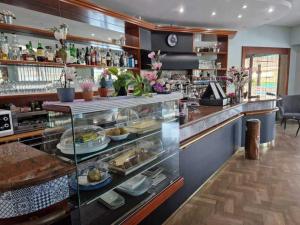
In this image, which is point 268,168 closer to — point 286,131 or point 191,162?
point 191,162

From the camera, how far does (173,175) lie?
2.19 m

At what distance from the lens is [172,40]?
5391 mm

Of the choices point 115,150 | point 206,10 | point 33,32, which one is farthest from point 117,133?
point 206,10

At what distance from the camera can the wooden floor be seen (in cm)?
228

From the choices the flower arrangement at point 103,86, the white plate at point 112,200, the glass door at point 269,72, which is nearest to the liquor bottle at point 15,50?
the flower arrangement at point 103,86

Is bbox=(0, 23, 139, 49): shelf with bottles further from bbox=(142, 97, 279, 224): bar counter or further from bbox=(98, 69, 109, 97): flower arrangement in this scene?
bbox=(142, 97, 279, 224): bar counter

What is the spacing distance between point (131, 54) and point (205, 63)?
2483mm

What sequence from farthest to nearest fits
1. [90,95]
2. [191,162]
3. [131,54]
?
[131,54] → [191,162] → [90,95]

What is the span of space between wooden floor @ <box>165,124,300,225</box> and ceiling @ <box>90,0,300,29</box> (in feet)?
9.65

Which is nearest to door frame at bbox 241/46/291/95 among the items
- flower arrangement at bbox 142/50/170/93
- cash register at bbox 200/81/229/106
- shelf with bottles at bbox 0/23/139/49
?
cash register at bbox 200/81/229/106

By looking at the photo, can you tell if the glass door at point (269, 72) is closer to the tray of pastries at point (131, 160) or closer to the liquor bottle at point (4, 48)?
the tray of pastries at point (131, 160)

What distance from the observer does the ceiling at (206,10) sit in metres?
4.04

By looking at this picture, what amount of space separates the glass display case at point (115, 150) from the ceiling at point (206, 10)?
2717 mm

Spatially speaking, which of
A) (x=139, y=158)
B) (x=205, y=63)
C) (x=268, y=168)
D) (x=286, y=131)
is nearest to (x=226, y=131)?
(x=268, y=168)
